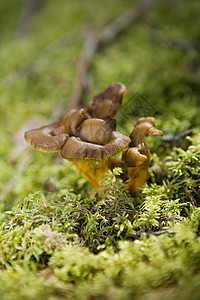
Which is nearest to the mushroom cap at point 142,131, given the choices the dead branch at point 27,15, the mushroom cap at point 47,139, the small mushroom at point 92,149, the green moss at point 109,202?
the small mushroom at point 92,149

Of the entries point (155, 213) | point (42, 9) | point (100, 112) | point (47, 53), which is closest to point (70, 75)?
point (47, 53)

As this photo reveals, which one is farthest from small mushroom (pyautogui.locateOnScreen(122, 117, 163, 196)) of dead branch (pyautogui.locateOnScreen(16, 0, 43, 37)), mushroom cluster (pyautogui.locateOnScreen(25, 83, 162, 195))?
dead branch (pyautogui.locateOnScreen(16, 0, 43, 37))

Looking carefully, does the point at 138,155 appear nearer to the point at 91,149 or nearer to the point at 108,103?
the point at 91,149

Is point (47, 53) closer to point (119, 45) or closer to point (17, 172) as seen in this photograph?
point (119, 45)

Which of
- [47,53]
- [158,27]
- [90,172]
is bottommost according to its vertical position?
[90,172]

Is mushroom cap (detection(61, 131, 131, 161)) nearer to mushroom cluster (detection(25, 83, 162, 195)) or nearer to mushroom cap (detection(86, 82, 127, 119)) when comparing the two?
mushroom cluster (detection(25, 83, 162, 195))

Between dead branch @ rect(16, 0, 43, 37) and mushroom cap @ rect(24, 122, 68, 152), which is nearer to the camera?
mushroom cap @ rect(24, 122, 68, 152)

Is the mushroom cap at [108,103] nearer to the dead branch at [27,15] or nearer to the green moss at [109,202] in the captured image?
the green moss at [109,202]
